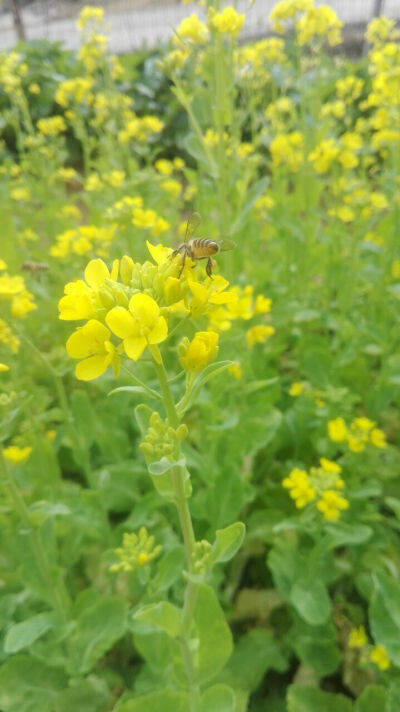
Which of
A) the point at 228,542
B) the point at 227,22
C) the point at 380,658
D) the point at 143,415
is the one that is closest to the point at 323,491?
the point at 380,658

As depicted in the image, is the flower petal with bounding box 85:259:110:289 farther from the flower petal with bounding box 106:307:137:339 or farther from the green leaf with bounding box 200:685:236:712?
the green leaf with bounding box 200:685:236:712

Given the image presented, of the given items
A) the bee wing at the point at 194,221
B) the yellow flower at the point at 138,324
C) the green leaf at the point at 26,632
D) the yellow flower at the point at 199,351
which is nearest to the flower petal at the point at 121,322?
the yellow flower at the point at 138,324

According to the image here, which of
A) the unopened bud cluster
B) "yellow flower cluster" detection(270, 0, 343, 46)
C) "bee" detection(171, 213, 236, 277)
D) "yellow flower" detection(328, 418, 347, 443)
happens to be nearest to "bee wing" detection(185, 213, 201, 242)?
"bee" detection(171, 213, 236, 277)

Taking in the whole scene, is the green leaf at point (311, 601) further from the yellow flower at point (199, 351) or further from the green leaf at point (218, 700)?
the yellow flower at point (199, 351)

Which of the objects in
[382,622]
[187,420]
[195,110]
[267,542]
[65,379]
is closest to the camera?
[382,622]

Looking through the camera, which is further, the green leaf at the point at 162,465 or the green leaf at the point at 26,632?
the green leaf at the point at 26,632

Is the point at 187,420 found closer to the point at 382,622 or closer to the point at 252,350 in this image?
the point at 252,350

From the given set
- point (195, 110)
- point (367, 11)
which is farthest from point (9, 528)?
point (367, 11)
